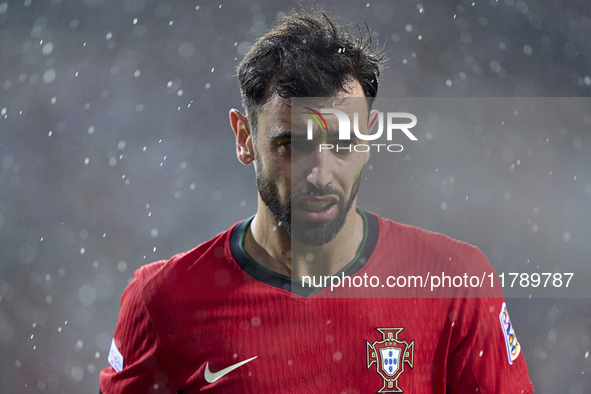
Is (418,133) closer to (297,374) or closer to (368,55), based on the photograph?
(368,55)

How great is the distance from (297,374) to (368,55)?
3.10 ft

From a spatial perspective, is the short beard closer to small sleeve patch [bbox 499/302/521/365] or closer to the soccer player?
the soccer player

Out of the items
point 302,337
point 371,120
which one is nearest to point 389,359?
point 302,337

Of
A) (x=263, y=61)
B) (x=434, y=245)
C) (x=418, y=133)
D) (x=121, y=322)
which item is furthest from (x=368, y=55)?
(x=121, y=322)

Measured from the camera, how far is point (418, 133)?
2127mm

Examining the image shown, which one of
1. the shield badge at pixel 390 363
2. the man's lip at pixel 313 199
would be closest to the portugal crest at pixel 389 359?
the shield badge at pixel 390 363

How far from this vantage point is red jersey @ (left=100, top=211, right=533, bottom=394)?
4.35 feet

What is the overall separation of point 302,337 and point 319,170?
0.46 meters

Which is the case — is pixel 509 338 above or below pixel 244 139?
below

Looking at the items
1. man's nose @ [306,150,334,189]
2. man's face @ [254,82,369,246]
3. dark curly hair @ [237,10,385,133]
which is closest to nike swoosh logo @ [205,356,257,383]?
man's face @ [254,82,369,246]

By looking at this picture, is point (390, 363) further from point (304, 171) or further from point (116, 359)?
point (116, 359)

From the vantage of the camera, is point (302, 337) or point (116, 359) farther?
point (116, 359)

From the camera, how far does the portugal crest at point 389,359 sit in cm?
133

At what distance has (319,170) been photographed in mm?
1298
